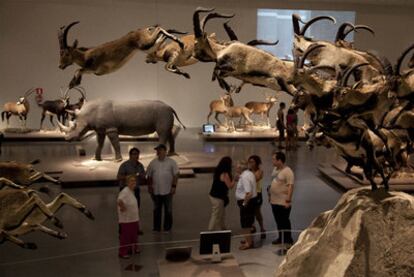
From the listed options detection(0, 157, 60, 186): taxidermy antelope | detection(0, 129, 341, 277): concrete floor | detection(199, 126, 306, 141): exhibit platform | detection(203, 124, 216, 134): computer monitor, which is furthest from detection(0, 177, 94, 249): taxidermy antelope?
detection(203, 124, 216, 134): computer monitor

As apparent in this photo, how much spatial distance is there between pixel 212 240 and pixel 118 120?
220 inches

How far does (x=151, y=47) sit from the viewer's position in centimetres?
276

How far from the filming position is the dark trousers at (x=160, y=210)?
6.64 metres

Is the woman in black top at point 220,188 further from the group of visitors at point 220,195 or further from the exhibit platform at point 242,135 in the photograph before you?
the exhibit platform at point 242,135

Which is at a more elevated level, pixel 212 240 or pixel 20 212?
pixel 20 212

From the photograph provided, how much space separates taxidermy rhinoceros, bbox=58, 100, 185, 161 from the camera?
1002cm

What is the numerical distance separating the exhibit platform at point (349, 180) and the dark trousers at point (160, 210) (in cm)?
347

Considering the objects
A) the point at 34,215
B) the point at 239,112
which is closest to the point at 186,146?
the point at 239,112

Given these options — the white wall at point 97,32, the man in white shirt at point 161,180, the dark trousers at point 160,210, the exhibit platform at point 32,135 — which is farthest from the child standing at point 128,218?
the white wall at point 97,32

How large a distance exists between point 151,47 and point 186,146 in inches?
408

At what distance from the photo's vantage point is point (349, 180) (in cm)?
924

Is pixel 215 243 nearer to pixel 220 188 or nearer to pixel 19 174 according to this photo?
pixel 220 188

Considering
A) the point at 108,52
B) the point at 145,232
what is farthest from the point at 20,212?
the point at 145,232

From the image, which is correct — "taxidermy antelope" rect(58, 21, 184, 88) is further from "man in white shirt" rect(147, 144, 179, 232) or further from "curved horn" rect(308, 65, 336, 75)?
"man in white shirt" rect(147, 144, 179, 232)
